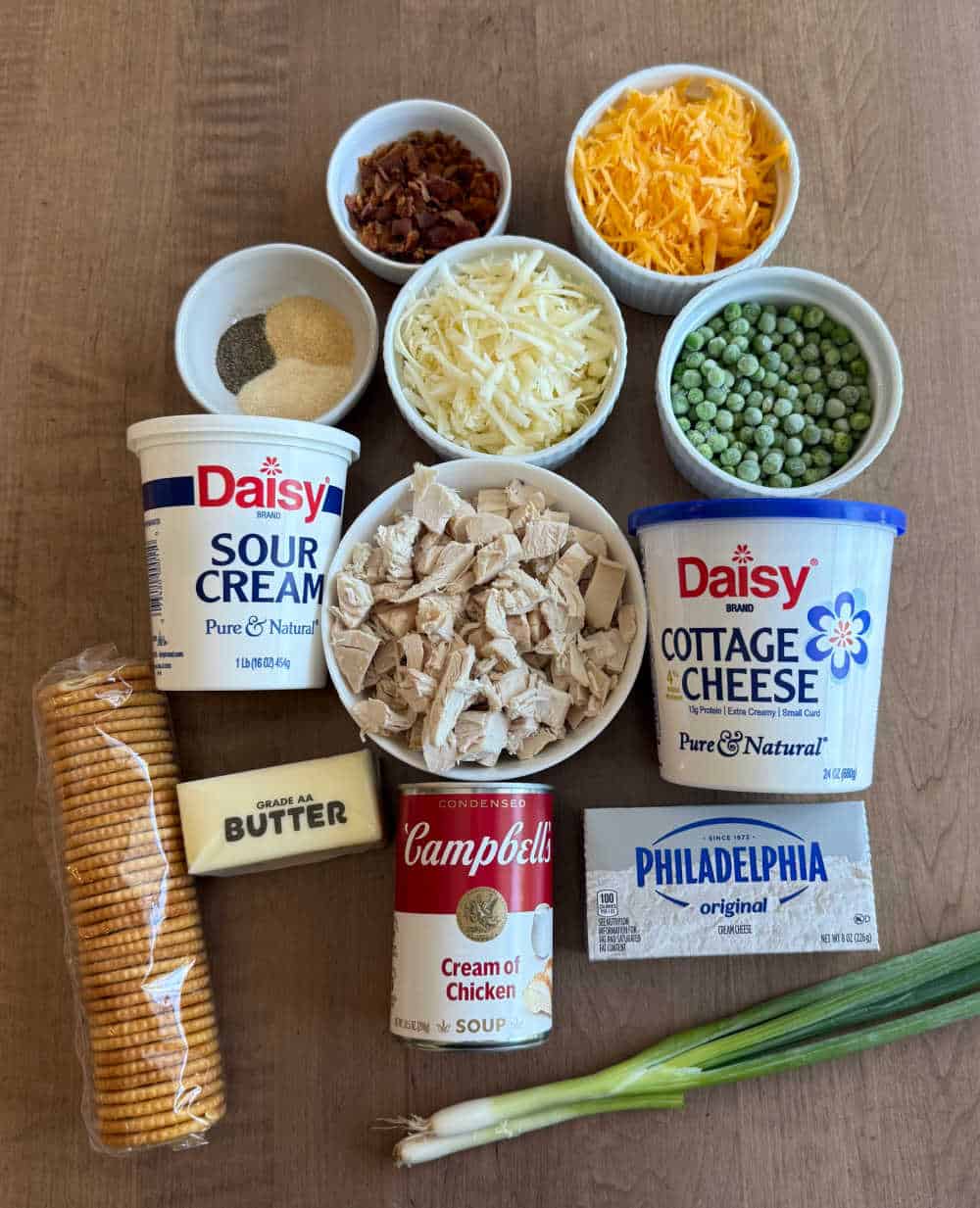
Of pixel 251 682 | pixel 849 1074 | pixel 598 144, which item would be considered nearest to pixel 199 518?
pixel 251 682

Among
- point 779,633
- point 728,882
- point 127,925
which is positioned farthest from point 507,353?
point 127,925

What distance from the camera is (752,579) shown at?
35.7 inches

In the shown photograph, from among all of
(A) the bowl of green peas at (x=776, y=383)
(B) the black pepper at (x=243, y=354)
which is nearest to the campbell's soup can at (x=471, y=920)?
(A) the bowl of green peas at (x=776, y=383)

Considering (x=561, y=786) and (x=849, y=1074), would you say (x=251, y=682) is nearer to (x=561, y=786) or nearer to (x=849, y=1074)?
(x=561, y=786)

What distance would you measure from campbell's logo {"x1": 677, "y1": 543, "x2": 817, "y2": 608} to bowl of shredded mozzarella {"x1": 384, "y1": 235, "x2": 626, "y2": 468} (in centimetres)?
24

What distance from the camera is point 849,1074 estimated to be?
107 cm

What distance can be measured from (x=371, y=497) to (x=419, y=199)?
37cm

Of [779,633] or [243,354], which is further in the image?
[243,354]

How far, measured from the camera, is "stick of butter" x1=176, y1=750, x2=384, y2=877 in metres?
1.00

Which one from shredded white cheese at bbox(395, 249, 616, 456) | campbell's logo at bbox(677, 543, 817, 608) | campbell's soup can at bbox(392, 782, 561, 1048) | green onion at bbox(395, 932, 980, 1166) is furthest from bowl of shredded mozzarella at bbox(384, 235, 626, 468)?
green onion at bbox(395, 932, 980, 1166)

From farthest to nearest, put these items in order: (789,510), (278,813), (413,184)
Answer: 1. (413,184)
2. (278,813)
3. (789,510)

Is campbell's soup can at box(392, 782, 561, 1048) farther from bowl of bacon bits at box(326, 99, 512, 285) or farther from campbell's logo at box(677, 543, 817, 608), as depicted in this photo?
bowl of bacon bits at box(326, 99, 512, 285)

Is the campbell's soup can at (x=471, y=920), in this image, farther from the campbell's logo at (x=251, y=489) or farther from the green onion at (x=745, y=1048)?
the campbell's logo at (x=251, y=489)

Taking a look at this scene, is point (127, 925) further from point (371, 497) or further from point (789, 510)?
point (789, 510)
